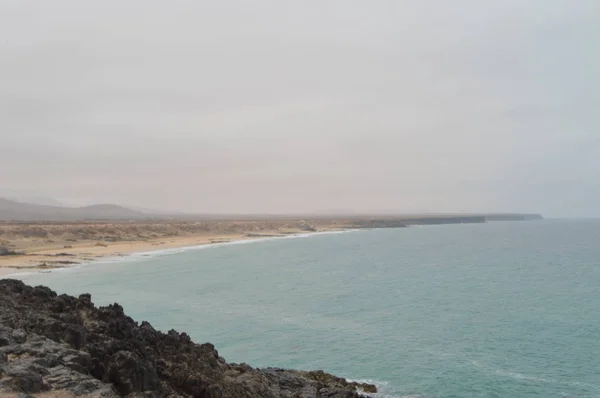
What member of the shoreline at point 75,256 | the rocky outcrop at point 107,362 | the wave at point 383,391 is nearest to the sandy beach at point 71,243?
the shoreline at point 75,256

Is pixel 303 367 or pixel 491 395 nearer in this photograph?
pixel 491 395

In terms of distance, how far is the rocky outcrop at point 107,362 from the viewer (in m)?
13.9

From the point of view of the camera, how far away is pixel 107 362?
16.4 metres

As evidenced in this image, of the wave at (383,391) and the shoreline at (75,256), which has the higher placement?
the shoreline at (75,256)

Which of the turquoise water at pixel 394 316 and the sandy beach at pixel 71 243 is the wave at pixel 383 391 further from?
the sandy beach at pixel 71 243

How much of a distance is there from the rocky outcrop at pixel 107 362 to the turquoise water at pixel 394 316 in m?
A: 6.26

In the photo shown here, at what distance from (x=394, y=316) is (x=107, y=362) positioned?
31640 mm

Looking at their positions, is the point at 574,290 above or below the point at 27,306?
below

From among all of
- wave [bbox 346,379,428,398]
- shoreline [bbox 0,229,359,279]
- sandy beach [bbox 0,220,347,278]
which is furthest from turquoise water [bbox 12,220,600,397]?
sandy beach [bbox 0,220,347,278]

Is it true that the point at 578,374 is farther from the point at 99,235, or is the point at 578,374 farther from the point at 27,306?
the point at 99,235

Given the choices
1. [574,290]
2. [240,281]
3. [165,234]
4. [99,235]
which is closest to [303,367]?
[240,281]

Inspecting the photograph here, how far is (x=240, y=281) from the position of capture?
65.7 metres

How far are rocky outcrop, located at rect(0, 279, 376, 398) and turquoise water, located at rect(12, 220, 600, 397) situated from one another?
6257 millimetres

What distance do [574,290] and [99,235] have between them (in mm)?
Result: 117970
